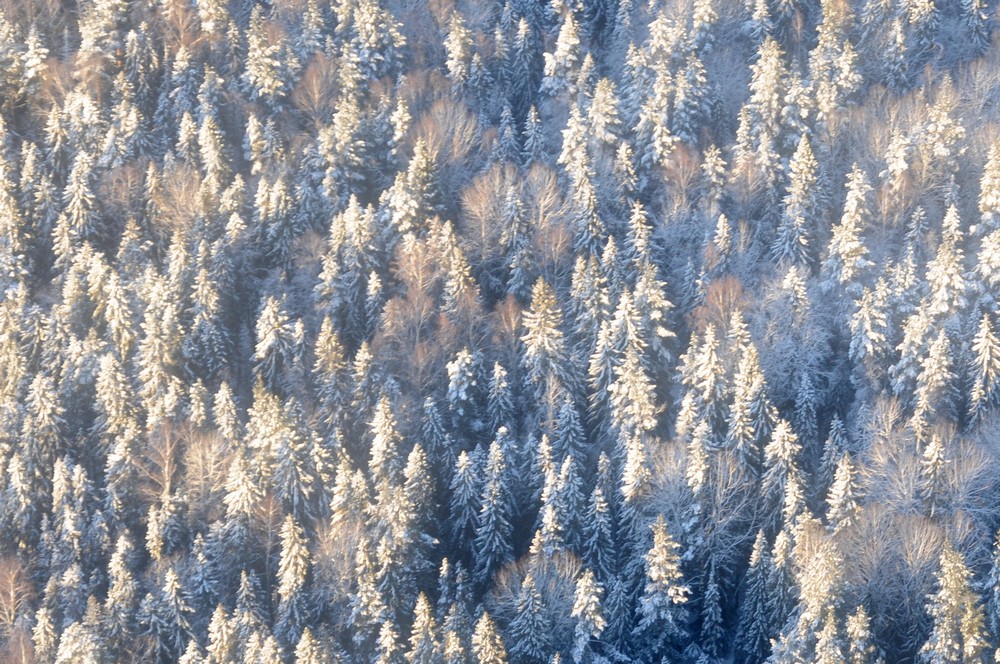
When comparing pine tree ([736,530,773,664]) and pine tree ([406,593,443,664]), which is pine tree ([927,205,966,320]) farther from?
pine tree ([406,593,443,664])

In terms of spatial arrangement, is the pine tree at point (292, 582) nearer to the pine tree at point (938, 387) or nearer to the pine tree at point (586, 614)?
the pine tree at point (586, 614)

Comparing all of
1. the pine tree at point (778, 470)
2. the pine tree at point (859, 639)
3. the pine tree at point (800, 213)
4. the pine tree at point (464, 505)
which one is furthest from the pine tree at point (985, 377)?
the pine tree at point (464, 505)

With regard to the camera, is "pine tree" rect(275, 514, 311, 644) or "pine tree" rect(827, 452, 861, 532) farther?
"pine tree" rect(275, 514, 311, 644)

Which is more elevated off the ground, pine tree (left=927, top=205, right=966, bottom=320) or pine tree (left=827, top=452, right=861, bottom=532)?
pine tree (left=927, top=205, right=966, bottom=320)

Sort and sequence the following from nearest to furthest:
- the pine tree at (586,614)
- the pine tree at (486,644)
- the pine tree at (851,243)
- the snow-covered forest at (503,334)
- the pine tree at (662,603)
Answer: the pine tree at (486,644) < the pine tree at (586,614) < the pine tree at (662,603) < the snow-covered forest at (503,334) < the pine tree at (851,243)

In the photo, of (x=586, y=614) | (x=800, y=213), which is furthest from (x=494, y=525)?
(x=800, y=213)

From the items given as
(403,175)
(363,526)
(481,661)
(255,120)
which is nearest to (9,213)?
(255,120)

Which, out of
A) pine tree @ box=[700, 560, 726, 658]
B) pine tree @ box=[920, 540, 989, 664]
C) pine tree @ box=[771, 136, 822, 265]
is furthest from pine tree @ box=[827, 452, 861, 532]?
pine tree @ box=[771, 136, 822, 265]

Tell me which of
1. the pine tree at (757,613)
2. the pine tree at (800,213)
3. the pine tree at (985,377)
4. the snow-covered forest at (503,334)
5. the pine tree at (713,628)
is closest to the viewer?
the pine tree at (757,613)

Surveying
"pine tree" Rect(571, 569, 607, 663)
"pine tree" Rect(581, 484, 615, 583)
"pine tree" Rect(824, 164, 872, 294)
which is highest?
"pine tree" Rect(824, 164, 872, 294)

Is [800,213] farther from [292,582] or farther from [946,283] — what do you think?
[292,582]
